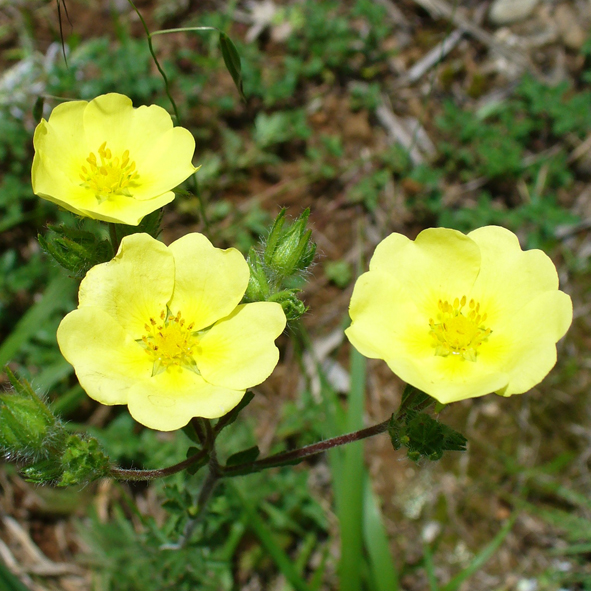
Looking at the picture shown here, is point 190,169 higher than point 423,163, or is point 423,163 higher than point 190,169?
point 190,169

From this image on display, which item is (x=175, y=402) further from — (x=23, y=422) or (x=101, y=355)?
(x=23, y=422)

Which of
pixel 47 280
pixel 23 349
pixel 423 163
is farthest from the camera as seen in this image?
pixel 423 163

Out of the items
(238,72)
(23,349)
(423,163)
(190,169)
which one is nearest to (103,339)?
(190,169)

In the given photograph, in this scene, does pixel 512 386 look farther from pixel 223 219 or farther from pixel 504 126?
pixel 504 126

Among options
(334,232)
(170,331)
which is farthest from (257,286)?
(334,232)

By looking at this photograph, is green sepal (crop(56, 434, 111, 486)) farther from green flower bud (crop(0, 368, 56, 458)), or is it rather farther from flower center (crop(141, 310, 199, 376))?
flower center (crop(141, 310, 199, 376))

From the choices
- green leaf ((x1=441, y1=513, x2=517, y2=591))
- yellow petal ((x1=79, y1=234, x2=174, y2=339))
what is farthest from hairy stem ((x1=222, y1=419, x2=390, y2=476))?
green leaf ((x1=441, y1=513, x2=517, y2=591))

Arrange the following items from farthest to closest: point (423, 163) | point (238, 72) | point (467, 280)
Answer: point (423, 163) < point (238, 72) < point (467, 280)
